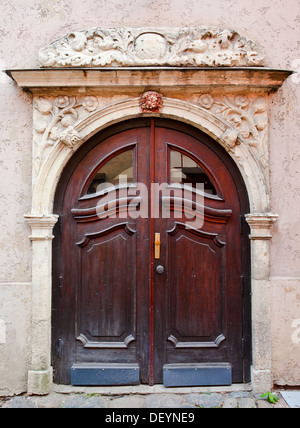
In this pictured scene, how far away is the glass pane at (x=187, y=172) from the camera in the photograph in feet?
11.2

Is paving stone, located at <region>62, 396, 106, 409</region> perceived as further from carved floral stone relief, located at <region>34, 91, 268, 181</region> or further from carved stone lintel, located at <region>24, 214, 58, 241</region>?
carved floral stone relief, located at <region>34, 91, 268, 181</region>

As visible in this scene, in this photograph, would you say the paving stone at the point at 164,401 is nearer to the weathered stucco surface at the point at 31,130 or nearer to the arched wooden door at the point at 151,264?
the arched wooden door at the point at 151,264

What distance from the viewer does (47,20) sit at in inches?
130

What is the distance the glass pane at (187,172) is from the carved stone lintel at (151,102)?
448 mm

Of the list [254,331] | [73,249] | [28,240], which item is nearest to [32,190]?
[28,240]

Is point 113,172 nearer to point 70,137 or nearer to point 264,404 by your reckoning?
point 70,137

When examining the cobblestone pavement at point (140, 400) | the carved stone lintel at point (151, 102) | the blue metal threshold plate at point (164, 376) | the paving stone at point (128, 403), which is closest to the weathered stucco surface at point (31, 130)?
the cobblestone pavement at point (140, 400)

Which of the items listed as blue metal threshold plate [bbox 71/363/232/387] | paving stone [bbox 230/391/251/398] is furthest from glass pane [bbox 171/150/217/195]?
paving stone [bbox 230/391/251/398]

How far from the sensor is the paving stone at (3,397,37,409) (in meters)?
3.00

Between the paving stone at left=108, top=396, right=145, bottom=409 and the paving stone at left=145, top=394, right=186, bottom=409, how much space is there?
0.17 feet

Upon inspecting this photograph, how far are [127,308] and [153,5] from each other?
2.88m

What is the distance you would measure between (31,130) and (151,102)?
1145mm

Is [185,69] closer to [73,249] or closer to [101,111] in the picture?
[101,111]

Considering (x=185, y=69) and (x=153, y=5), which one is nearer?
(x=185, y=69)
